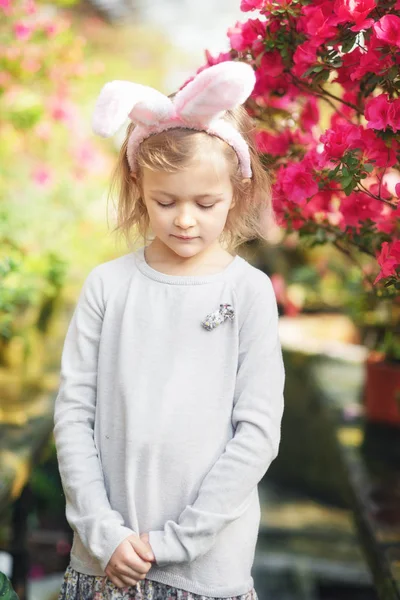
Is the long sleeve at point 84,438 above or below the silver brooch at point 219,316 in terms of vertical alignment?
below

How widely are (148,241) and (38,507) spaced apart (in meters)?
2.40

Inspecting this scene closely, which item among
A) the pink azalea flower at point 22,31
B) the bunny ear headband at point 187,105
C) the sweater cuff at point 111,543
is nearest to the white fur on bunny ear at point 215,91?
the bunny ear headband at point 187,105

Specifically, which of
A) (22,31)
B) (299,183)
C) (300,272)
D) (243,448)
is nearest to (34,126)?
(22,31)

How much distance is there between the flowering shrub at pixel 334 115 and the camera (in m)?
1.60

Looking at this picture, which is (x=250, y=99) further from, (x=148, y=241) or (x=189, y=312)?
(x=189, y=312)

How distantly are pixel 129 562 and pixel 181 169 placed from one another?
2.41ft

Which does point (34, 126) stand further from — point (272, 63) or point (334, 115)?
point (272, 63)

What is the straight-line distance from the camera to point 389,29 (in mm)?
1539

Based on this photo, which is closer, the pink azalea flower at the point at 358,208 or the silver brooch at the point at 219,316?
the silver brooch at the point at 219,316

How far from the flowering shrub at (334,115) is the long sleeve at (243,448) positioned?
0.33 m

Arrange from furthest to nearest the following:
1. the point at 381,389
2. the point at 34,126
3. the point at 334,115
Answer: the point at 34,126 < the point at 381,389 < the point at 334,115

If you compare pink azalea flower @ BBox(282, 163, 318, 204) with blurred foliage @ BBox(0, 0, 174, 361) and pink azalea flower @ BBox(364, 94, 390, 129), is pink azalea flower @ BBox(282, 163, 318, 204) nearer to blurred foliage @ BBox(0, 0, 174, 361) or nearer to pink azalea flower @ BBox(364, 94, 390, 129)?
pink azalea flower @ BBox(364, 94, 390, 129)

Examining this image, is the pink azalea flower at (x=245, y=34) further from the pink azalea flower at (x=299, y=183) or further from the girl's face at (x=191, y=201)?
the girl's face at (x=191, y=201)

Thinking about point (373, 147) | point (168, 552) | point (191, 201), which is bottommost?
point (168, 552)
